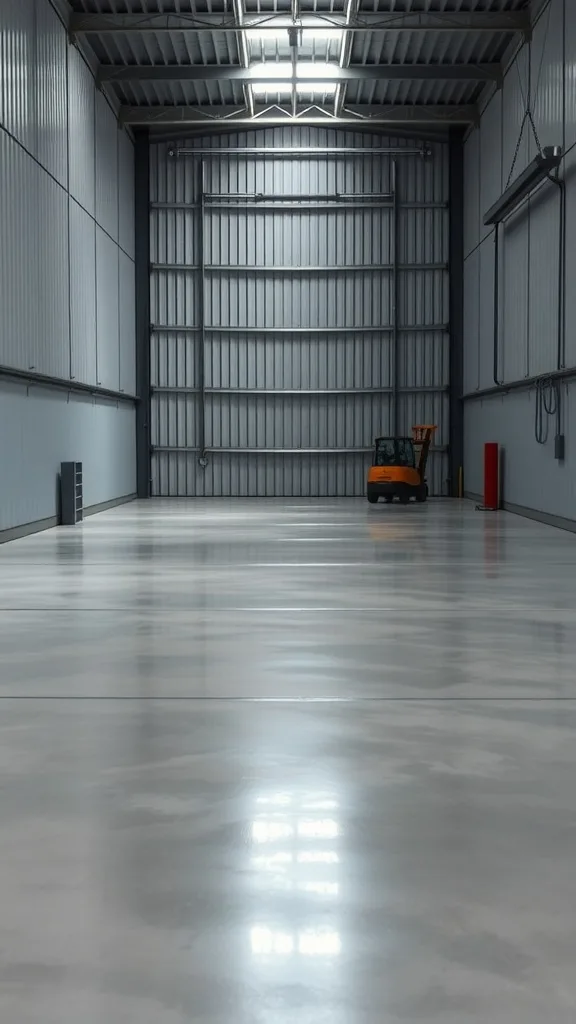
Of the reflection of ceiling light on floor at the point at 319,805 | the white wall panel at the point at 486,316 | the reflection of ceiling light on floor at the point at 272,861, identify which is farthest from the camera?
the white wall panel at the point at 486,316

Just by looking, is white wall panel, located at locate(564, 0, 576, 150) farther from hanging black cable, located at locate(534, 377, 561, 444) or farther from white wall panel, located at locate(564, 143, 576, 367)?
hanging black cable, located at locate(534, 377, 561, 444)

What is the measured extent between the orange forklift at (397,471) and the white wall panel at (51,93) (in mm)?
9981

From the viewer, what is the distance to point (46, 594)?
36.9ft

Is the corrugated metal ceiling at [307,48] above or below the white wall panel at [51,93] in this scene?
above

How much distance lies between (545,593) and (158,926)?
845cm

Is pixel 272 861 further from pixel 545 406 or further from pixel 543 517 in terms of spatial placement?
pixel 543 517

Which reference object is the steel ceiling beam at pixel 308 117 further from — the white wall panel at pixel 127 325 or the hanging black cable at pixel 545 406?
the hanging black cable at pixel 545 406

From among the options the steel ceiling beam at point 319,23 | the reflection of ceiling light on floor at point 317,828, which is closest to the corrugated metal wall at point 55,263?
the steel ceiling beam at point 319,23

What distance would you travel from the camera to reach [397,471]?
91.9 feet

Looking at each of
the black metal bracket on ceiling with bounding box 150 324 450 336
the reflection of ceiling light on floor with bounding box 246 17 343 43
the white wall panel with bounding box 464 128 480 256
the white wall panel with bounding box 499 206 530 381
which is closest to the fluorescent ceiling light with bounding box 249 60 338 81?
the reflection of ceiling light on floor with bounding box 246 17 343 43

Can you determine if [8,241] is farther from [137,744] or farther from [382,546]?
[137,744]

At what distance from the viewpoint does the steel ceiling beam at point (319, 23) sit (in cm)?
2336

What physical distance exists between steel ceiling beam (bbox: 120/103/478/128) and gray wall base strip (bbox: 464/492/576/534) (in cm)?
1050

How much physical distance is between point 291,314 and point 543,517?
12853 millimetres
